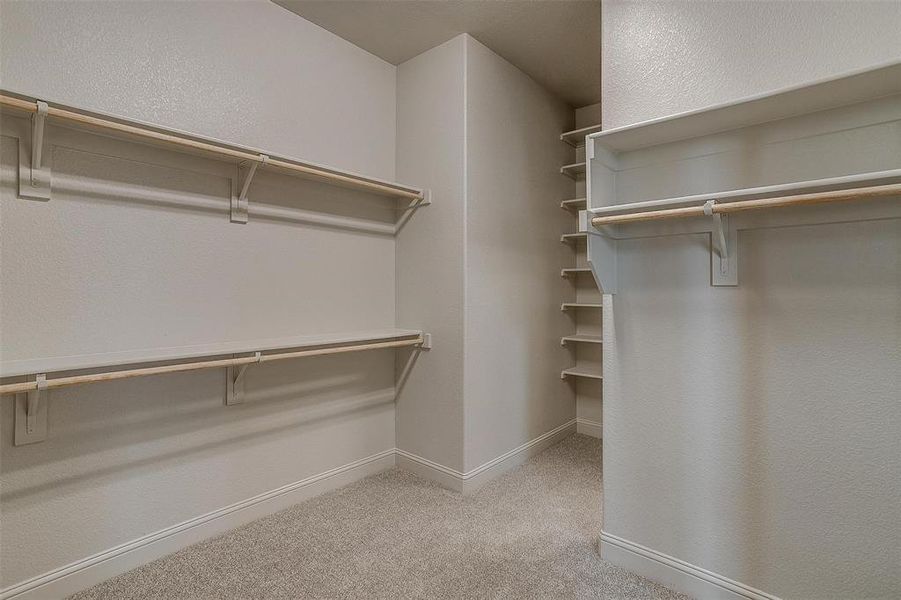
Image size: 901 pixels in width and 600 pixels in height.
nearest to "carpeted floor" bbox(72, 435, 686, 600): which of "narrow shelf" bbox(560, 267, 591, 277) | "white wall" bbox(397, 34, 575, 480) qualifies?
"white wall" bbox(397, 34, 575, 480)

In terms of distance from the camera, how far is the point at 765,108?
1.42 meters

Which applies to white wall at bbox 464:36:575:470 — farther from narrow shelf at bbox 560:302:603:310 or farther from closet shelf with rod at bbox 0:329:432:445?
closet shelf with rod at bbox 0:329:432:445

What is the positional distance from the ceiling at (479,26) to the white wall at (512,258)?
15 centimetres

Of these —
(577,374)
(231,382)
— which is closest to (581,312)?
(577,374)

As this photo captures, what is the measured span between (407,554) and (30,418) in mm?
1487

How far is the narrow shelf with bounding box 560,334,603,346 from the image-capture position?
3.19 m

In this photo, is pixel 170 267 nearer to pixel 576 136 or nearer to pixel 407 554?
pixel 407 554

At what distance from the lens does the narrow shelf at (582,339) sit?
10.5ft

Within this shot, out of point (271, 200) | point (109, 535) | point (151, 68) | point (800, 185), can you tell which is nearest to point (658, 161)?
point (800, 185)

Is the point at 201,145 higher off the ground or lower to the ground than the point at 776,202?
higher

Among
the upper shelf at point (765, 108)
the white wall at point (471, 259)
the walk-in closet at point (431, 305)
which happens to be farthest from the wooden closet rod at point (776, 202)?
the white wall at point (471, 259)

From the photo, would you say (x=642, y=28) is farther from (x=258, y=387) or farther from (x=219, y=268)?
(x=258, y=387)

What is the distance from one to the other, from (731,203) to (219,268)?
2.07 metres

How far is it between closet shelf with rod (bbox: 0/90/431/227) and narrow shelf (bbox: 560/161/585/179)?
1.70m
